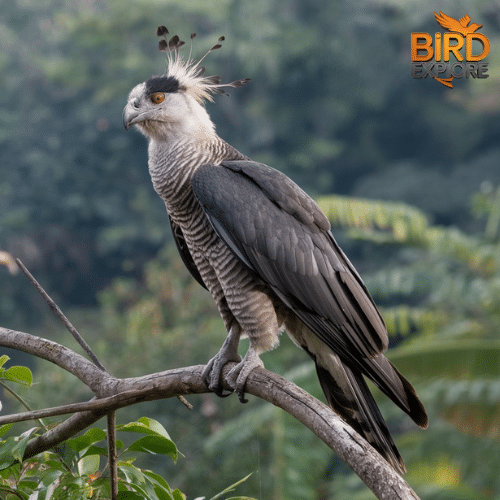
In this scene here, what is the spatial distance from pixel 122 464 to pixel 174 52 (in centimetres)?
110

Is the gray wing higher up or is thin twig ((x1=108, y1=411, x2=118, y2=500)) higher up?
the gray wing

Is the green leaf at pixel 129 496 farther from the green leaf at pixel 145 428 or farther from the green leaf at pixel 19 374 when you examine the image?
the green leaf at pixel 19 374

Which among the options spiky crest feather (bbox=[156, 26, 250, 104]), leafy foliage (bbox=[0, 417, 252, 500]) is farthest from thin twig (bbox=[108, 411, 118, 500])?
spiky crest feather (bbox=[156, 26, 250, 104])

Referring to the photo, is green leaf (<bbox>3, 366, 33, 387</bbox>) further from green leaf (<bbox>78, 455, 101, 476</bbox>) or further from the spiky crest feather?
the spiky crest feather

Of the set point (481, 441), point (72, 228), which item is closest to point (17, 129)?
point (72, 228)

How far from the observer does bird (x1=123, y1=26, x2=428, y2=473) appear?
4.21 feet

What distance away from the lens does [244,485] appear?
146cm

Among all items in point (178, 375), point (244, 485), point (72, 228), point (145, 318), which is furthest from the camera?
point (72, 228)

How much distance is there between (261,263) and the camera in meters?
1.36

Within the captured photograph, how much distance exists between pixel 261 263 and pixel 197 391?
0.33 m

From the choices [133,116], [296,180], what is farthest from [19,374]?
[296,180]

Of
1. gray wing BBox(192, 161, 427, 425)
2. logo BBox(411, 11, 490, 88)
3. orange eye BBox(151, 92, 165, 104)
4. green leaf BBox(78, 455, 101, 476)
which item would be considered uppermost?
logo BBox(411, 11, 490, 88)

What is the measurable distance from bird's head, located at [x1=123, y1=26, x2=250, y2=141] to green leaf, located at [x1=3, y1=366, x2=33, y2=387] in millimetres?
769

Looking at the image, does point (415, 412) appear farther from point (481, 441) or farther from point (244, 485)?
point (481, 441)
